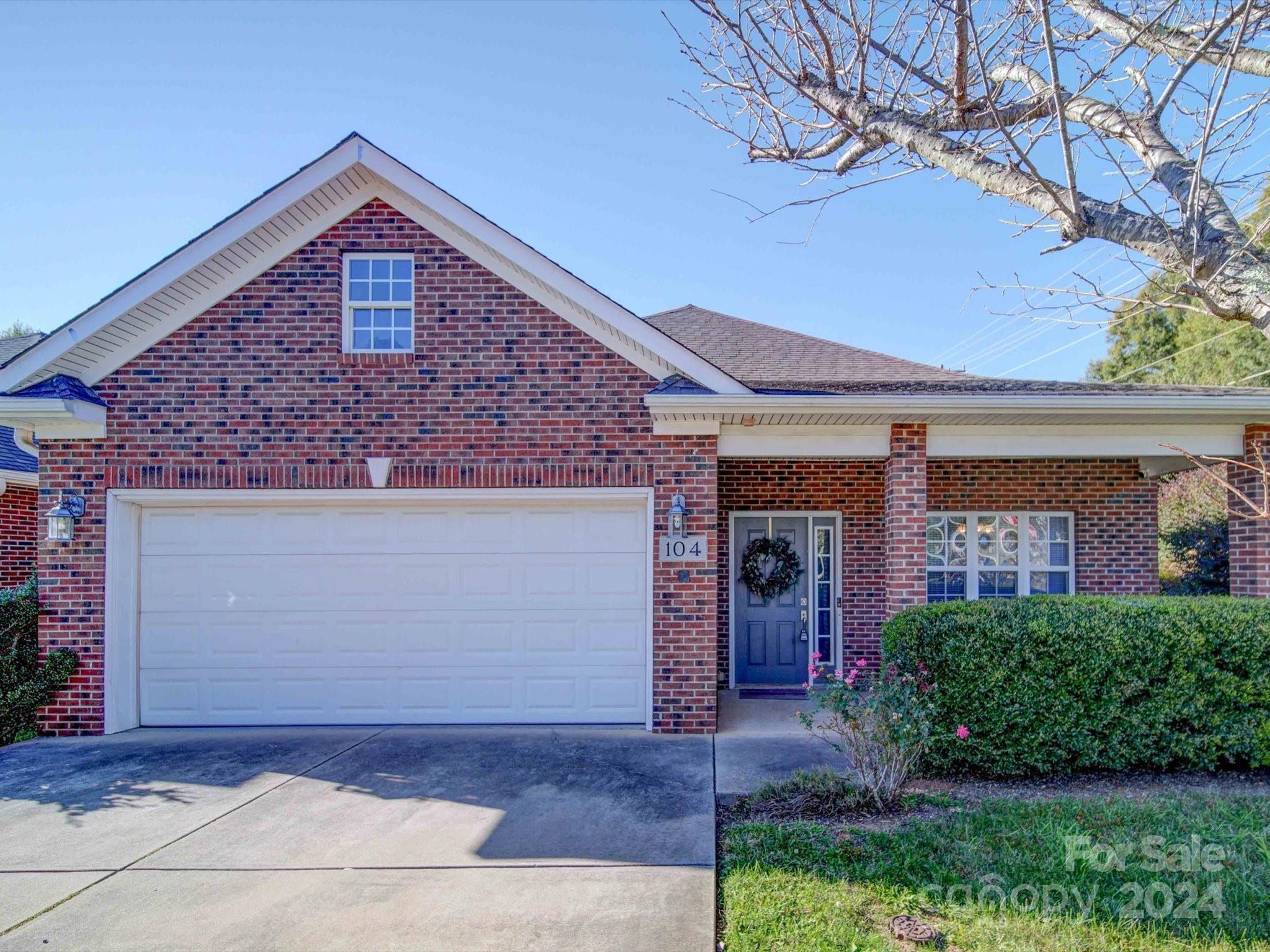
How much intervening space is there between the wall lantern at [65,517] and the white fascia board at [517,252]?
4.44m

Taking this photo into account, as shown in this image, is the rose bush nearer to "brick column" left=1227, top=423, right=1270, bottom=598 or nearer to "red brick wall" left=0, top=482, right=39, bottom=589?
"brick column" left=1227, top=423, right=1270, bottom=598

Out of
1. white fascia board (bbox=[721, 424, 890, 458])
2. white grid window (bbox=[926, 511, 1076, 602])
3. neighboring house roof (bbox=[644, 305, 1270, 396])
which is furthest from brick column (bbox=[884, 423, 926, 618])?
white grid window (bbox=[926, 511, 1076, 602])

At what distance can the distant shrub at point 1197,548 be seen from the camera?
36.2 feet

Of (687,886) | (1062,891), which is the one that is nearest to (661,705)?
(687,886)

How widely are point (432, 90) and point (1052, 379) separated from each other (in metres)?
7.85

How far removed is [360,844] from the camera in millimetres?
4844

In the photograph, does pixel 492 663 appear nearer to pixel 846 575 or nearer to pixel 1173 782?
pixel 846 575

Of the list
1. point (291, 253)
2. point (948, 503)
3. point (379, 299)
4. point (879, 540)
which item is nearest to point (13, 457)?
point (291, 253)

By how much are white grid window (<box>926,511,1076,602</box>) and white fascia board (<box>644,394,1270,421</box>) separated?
104 inches

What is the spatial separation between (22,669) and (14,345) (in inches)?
328

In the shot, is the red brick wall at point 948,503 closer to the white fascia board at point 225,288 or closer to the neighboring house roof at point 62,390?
the white fascia board at point 225,288

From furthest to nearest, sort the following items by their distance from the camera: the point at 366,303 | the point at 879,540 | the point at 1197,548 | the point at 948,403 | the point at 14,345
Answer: the point at 14,345 < the point at 1197,548 < the point at 879,540 < the point at 366,303 < the point at 948,403

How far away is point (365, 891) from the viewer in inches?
166

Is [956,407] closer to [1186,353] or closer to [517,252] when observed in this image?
[517,252]
